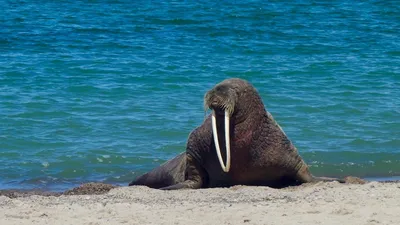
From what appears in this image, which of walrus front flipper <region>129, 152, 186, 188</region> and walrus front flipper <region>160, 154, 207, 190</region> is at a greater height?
walrus front flipper <region>160, 154, 207, 190</region>

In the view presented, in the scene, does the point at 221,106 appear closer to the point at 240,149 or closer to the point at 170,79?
the point at 240,149

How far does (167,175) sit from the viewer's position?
27.5 feet

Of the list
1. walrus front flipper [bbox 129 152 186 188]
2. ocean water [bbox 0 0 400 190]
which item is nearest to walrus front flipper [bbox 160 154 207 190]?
walrus front flipper [bbox 129 152 186 188]

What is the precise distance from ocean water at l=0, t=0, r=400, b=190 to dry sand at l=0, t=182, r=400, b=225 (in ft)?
7.31

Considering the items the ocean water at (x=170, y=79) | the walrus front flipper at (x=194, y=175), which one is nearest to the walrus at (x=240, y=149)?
the walrus front flipper at (x=194, y=175)

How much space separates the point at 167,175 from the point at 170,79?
667cm

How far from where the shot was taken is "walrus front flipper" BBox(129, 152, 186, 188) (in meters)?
8.25

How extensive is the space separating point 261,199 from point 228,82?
50.6 inches

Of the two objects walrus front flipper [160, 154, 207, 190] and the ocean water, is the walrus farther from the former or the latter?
the ocean water

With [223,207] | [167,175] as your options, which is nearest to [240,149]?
[167,175]

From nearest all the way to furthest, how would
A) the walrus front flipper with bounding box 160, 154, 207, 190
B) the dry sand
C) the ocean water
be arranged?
1. the dry sand
2. the walrus front flipper with bounding box 160, 154, 207, 190
3. the ocean water

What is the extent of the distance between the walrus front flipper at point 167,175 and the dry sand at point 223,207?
874 mm

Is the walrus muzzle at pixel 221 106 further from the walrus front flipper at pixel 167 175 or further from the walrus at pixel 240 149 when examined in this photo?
→ the walrus front flipper at pixel 167 175

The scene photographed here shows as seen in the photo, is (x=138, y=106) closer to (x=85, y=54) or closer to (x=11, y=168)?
(x=11, y=168)
